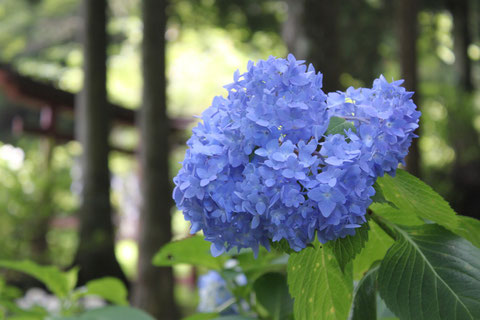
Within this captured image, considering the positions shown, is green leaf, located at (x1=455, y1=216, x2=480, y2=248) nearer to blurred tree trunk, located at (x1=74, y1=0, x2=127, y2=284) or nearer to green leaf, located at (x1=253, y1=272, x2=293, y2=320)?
green leaf, located at (x1=253, y1=272, x2=293, y2=320)

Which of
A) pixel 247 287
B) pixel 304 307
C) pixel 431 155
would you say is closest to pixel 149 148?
pixel 247 287

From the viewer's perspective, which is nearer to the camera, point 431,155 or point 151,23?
point 151,23

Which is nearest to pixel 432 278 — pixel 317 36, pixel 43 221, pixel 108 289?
pixel 108 289

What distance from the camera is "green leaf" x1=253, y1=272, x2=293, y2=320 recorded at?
136 cm

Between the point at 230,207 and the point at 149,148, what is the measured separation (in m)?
4.43

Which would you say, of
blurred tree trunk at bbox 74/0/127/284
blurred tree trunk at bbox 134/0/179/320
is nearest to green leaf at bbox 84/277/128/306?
blurred tree trunk at bbox 134/0/179/320

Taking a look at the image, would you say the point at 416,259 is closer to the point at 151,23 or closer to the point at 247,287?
the point at 247,287

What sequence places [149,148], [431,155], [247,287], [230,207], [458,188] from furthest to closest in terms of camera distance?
[431,155], [458,188], [149,148], [247,287], [230,207]

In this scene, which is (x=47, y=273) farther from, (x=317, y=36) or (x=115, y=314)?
(x=317, y=36)

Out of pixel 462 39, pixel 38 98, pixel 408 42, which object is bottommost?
pixel 408 42

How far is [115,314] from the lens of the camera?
139 cm

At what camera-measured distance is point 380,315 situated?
140 centimetres

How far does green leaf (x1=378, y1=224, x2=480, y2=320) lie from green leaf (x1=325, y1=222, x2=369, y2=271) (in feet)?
0.29

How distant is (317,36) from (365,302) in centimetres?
304
